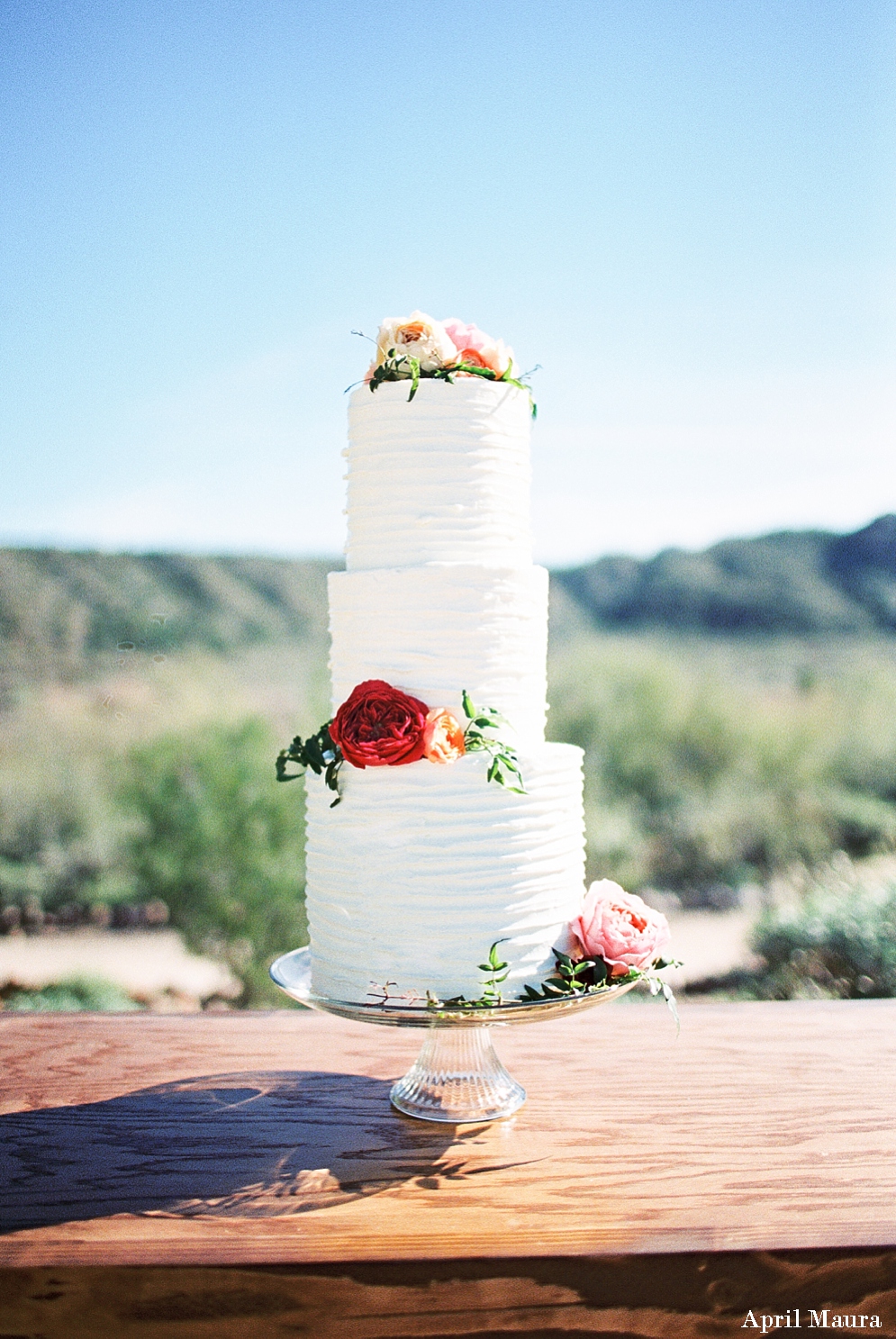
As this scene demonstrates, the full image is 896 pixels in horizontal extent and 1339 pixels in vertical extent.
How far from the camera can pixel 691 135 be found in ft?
17.1

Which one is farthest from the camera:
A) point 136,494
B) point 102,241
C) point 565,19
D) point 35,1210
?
point 136,494

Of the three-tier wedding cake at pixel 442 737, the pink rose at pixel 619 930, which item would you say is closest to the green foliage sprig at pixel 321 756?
→ the three-tier wedding cake at pixel 442 737

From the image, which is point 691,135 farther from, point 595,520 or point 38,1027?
point 38,1027

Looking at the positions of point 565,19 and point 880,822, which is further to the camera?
point 880,822

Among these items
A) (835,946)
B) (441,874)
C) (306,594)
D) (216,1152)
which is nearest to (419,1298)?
(216,1152)

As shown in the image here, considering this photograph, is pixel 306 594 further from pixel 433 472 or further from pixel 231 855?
pixel 433 472

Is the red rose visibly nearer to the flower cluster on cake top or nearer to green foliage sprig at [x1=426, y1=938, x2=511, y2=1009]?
green foliage sprig at [x1=426, y1=938, x2=511, y2=1009]

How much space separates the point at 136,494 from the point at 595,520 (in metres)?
3.16

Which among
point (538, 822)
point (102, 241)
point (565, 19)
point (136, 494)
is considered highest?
point (565, 19)

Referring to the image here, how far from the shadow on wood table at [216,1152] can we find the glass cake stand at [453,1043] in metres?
0.05

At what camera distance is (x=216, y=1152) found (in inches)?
63.7

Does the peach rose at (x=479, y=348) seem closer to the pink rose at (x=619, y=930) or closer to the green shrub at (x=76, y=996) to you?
the pink rose at (x=619, y=930)

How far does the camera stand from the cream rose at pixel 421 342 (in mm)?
1712

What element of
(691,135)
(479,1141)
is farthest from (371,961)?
(691,135)
